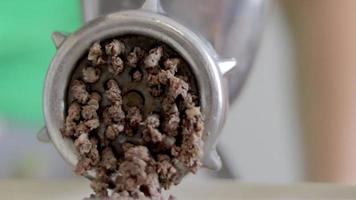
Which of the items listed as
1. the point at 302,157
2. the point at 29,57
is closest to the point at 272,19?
the point at 302,157

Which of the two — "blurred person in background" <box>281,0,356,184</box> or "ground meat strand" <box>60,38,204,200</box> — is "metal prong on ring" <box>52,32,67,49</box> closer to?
"ground meat strand" <box>60,38,204,200</box>

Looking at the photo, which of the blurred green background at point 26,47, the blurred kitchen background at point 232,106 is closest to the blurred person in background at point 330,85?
the blurred kitchen background at point 232,106

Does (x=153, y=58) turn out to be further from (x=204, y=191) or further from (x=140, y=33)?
(x=204, y=191)

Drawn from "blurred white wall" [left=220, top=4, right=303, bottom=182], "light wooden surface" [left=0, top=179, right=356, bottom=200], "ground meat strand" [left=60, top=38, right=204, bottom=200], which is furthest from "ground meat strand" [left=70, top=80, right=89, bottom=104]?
"blurred white wall" [left=220, top=4, right=303, bottom=182]

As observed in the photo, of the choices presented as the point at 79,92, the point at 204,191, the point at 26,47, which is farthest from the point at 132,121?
the point at 26,47

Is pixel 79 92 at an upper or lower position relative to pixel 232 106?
lower

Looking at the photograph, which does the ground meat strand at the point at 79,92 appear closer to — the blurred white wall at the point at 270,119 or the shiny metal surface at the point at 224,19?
the shiny metal surface at the point at 224,19
